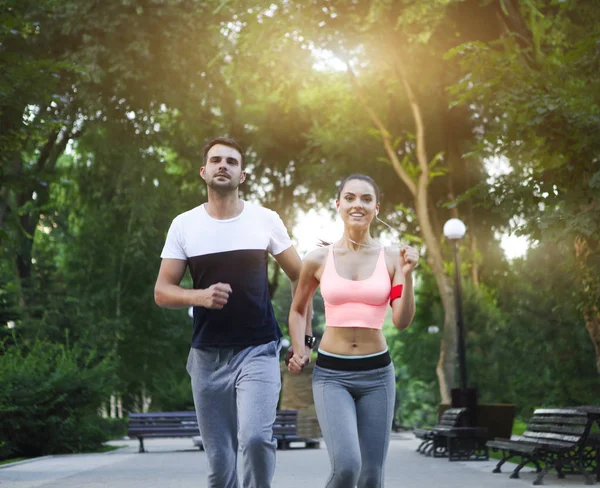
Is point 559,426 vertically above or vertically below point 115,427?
above

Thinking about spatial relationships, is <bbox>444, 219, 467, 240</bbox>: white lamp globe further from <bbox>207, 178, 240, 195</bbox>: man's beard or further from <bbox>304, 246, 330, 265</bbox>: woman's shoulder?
<bbox>207, 178, 240, 195</bbox>: man's beard

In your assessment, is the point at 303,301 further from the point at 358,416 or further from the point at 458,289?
the point at 458,289

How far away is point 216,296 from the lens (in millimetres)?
5230

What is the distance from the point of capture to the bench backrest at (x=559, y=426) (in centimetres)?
1191

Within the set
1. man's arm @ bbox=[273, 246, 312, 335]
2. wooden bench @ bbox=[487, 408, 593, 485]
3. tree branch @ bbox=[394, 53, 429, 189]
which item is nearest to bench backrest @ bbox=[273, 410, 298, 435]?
tree branch @ bbox=[394, 53, 429, 189]

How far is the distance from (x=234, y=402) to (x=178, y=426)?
61.6 feet

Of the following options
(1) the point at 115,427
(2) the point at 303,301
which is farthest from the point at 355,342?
(1) the point at 115,427

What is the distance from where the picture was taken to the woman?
5504 mm

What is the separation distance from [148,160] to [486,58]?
41.6 feet

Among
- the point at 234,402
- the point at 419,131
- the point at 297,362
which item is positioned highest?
the point at 419,131

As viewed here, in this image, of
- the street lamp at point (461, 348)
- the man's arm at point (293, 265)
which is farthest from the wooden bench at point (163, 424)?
the man's arm at point (293, 265)

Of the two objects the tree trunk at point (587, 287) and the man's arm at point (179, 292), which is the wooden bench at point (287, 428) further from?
the man's arm at point (179, 292)

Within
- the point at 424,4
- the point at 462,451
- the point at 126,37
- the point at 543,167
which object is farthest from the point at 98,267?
the point at 543,167

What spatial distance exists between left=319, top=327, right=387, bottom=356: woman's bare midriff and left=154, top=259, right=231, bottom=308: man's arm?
693mm
